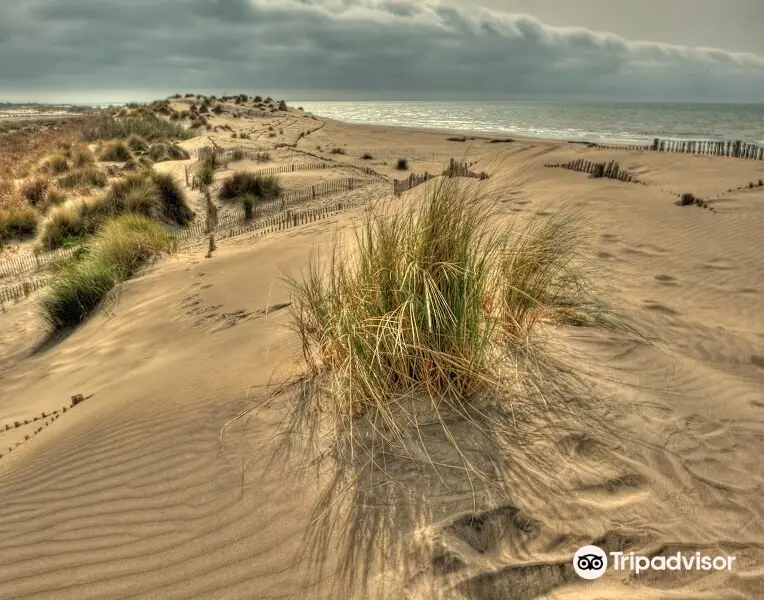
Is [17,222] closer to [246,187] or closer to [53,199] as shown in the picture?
[53,199]

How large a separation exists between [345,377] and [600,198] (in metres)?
9.95

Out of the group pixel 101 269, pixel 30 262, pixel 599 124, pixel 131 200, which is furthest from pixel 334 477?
pixel 599 124

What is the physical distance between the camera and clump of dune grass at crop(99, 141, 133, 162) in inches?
810

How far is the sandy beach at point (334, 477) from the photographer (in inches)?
84.2

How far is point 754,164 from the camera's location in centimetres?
1666

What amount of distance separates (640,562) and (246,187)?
49.6 ft

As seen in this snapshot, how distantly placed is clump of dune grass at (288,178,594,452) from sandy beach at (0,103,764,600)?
1.01 ft

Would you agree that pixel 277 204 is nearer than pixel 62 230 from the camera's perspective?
No

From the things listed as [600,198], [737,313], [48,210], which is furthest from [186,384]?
[48,210]

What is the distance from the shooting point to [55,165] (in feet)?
58.8

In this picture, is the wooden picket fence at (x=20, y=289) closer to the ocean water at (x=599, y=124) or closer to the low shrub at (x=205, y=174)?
the low shrub at (x=205, y=174)

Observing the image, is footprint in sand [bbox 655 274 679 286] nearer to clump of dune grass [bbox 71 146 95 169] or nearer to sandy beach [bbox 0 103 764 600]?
sandy beach [bbox 0 103 764 600]

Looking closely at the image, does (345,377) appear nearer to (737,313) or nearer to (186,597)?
(186,597)

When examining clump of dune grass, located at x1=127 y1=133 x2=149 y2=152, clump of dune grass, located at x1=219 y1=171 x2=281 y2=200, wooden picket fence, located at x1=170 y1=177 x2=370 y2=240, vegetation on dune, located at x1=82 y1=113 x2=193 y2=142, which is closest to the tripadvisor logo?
wooden picket fence, located at x1=170 y1=177 x2=370 y2=240
